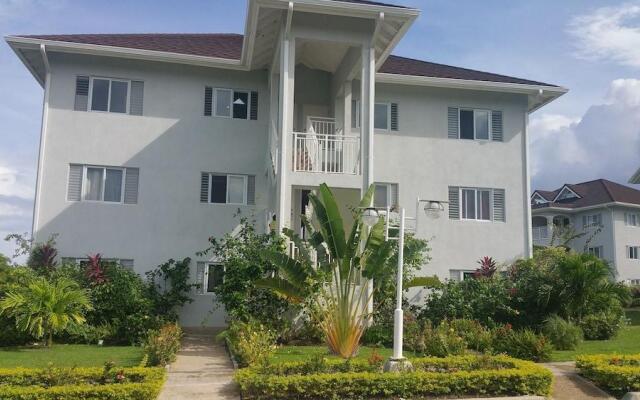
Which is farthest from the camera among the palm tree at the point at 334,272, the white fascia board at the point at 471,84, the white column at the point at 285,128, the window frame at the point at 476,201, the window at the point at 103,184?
the window frame at the point at 476,201

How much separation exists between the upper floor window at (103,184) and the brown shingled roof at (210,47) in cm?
404

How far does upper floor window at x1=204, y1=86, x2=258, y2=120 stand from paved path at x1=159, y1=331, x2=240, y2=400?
8118 mm

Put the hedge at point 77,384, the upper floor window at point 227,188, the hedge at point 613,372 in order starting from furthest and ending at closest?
the upper floor window at point 227,188 < the hedge at point 613,372 < the hedge at point 77,384

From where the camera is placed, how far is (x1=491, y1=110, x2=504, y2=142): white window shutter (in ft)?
71.3

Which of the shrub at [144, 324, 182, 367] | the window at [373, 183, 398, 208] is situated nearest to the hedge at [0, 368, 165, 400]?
the shrub at [144, 324, 182, 367]

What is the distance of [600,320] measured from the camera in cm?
1638

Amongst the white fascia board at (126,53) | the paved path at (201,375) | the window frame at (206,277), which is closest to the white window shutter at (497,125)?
the white fascia board at (126,53)

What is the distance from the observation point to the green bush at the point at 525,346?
12.9 meters

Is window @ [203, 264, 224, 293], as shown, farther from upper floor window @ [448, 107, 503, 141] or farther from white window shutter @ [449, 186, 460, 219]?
upper floor window @ [448, 107, 503, 141]

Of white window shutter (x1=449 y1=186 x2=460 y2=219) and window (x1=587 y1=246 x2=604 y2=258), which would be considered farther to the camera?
window (x1=587 y1=246 x2=604 y2=258)

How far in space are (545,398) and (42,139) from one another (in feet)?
53.2

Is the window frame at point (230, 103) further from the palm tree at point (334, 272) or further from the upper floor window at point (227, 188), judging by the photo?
the palm tree at point (334, 272)

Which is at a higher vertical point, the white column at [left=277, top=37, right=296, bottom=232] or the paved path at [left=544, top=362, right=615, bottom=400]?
the white column at [left=277, top=37, right=296, bottom=232]

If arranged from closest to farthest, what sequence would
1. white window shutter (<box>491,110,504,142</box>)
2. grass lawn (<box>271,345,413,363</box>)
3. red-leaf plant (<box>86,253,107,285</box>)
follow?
grass lawn (<box>271,345,413,363</box>), red-leaf plant (<box>86,253,107,285</box>), white window shutter (<box>491,110,504,142</box>)
